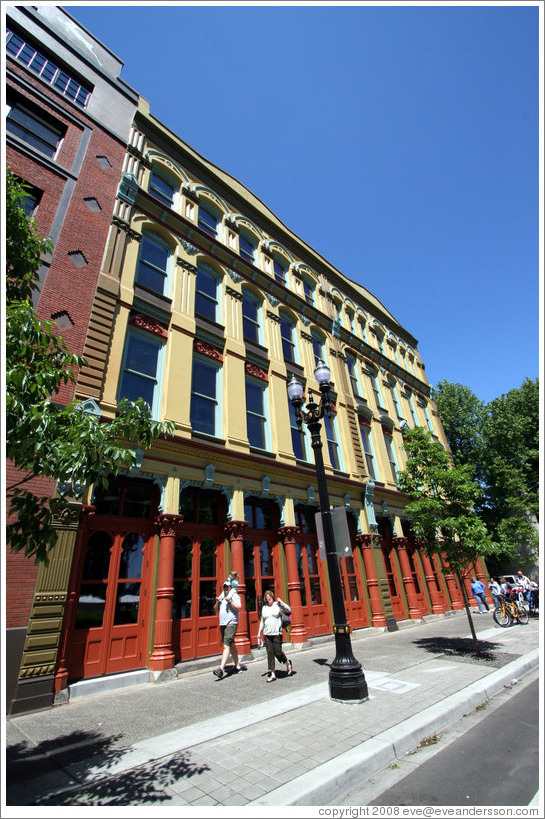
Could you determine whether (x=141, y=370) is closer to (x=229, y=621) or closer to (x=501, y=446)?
(x=229, y=621)

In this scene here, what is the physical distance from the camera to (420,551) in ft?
62.8

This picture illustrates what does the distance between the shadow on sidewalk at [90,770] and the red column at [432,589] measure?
1702 centimetres

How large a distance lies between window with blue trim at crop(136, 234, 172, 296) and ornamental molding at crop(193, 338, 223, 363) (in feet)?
6.24

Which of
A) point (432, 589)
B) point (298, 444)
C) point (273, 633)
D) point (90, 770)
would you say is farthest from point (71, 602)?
point (432, 589)

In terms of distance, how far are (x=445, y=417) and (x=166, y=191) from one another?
28956 mm

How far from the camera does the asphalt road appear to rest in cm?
361

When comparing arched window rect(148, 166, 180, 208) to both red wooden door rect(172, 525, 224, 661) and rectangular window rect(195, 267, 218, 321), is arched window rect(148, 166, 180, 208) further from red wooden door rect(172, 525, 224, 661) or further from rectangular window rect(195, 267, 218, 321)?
red wooden door rect(172, 525, 224, 661)

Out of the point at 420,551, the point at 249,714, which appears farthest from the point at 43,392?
the point at 420,551

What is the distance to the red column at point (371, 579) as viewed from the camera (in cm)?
1492

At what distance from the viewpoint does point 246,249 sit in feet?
59.1

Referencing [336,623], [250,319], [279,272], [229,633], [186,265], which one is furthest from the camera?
[279,272]

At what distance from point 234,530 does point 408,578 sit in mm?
10424

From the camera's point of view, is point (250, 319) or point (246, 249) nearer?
point (250, 319)

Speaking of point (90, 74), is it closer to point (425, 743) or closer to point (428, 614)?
point (425, 743)
